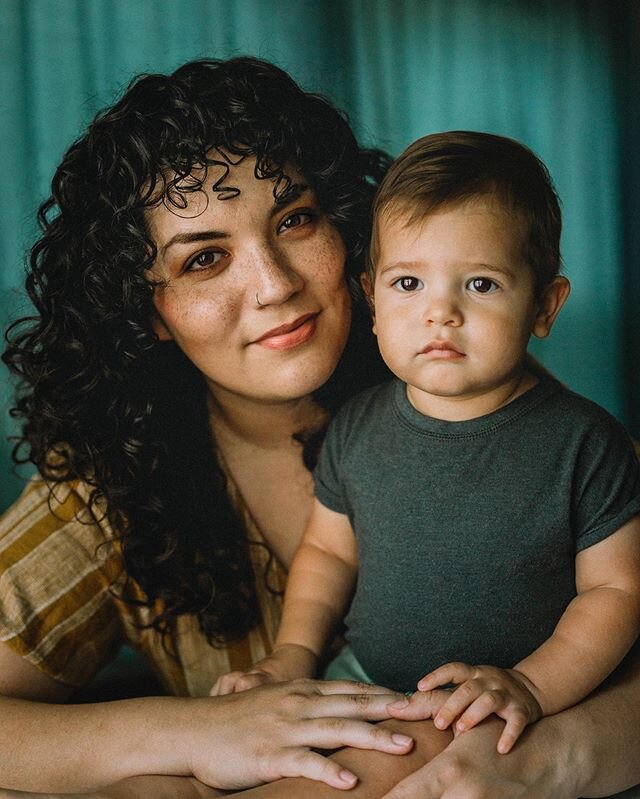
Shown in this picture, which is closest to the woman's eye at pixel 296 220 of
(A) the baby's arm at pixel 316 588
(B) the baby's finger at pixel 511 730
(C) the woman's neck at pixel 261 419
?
(C) the woman's neck at pixel 261 419

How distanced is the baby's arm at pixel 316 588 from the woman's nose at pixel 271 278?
10.7 inches

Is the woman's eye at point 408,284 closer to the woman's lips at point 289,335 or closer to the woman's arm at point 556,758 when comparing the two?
the woman's lips at point 289,335

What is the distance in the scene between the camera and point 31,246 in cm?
137

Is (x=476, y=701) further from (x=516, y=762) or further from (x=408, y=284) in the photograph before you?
(x=408, y=284)

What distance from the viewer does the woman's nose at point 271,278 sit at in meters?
1.28

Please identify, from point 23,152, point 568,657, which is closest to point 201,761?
point 568,657

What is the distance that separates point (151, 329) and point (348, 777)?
603mm

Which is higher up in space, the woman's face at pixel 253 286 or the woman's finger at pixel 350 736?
the woman's face at pixel 253 286

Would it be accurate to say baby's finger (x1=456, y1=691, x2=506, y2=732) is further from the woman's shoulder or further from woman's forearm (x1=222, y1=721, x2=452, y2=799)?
the woman's shoulder

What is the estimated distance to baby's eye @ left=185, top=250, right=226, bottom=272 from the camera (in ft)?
4.23

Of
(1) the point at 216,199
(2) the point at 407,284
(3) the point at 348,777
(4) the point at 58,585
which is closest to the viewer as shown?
(3) the point at 348,777

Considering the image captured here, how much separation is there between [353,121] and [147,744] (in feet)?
2.67

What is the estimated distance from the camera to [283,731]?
3.71ft

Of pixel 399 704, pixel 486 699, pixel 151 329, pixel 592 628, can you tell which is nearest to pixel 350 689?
pixel 399 704
